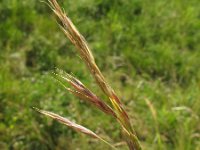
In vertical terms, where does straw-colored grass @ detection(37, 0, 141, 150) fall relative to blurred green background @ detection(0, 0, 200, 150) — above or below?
above

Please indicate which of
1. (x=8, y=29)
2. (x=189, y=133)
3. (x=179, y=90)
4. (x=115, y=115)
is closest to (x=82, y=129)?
(x=115, y=115)

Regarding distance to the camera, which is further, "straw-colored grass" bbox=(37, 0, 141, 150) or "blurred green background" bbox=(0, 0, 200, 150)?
"blurred green background" bbox=(0, 0, 200, 150)

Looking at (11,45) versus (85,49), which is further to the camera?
(11,45)

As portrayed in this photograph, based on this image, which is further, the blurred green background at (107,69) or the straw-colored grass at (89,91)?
the blurred green background at (107,69)

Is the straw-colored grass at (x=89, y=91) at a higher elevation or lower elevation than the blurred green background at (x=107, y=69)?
higher

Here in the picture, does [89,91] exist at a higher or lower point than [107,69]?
higher

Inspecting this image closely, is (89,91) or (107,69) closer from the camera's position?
(89,91)

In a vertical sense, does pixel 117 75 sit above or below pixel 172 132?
above

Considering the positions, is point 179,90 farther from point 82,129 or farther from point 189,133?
point 82,129
